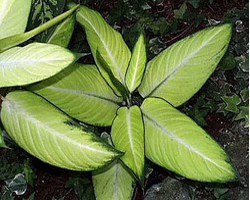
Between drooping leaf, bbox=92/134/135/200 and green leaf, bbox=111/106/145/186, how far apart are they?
176mm

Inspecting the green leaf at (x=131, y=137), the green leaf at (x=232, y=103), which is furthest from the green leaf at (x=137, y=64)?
the green leaf at (x=232, y=103)

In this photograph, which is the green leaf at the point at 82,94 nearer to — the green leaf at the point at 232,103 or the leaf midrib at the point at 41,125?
the leaf midrib at the point at 41,125

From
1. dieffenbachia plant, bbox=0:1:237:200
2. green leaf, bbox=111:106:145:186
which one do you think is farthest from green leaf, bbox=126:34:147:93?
green leaf, bbox=111:106:145:186

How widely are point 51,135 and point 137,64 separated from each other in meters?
0.34

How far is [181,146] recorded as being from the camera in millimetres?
1363

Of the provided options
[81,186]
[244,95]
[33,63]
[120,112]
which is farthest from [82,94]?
[244,95]

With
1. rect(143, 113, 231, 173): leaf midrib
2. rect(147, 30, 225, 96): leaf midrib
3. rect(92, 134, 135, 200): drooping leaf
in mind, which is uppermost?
rect(147, 30, 225, 96): leaf midrib

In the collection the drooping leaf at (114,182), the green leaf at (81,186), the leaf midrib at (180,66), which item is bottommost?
the green leaf at (81,186)

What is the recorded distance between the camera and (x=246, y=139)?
1.80 metres

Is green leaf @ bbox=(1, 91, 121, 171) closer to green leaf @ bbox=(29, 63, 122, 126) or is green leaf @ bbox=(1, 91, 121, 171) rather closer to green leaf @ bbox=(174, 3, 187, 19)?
green leaf @ bbox=(29, 63, 122, 126)

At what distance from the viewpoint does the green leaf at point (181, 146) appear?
4.32ft

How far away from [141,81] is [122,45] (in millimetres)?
143

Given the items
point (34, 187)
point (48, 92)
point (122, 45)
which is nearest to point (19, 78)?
point (48, 92)

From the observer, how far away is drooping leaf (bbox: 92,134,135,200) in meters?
1.57
